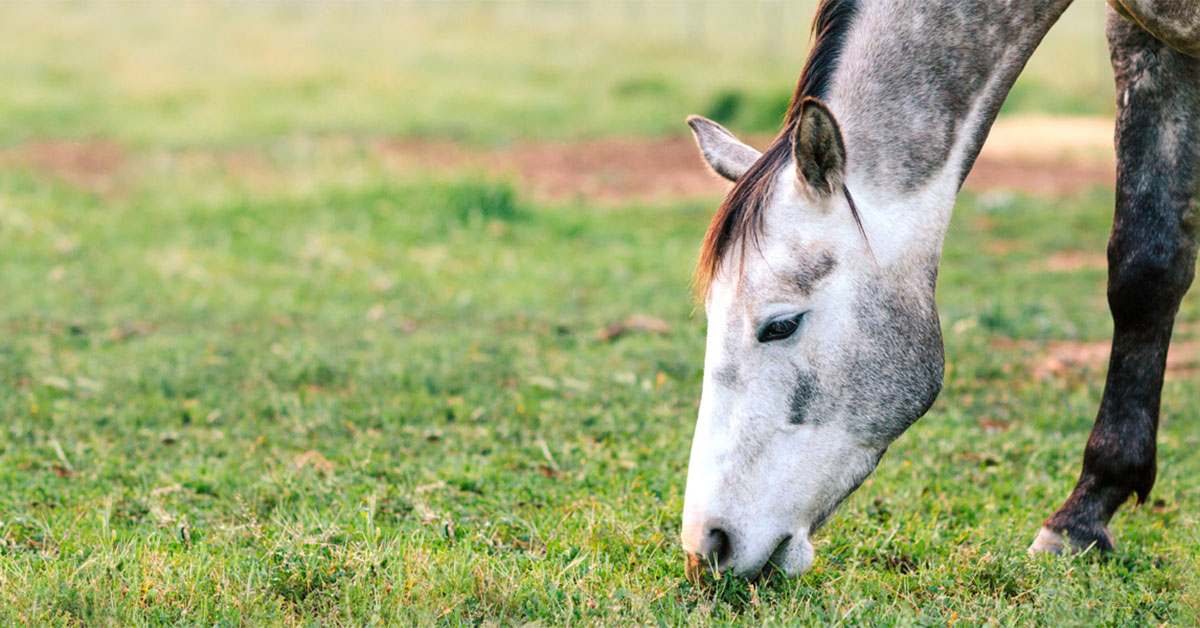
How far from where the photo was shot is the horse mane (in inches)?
98.3

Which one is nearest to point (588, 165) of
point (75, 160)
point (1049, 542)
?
point (75, 160)

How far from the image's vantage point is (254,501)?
10.9ft

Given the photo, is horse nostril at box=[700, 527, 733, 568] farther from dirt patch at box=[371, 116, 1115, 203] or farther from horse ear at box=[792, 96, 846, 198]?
dirt patch at box=[371, 116, 1115, 203]

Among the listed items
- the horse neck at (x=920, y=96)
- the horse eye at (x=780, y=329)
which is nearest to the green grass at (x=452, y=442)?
the horse eye at (x=780, y=329)

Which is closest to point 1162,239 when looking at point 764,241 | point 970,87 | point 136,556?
point 970,87

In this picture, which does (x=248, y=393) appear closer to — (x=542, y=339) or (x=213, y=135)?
(x=542, y=339)

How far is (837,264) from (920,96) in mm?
493

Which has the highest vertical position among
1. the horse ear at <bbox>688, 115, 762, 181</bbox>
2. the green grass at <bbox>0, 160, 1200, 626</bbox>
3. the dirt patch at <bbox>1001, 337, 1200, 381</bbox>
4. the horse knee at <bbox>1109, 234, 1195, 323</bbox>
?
the horse ear at <bbox>688, 115, 762, 181</bbox>

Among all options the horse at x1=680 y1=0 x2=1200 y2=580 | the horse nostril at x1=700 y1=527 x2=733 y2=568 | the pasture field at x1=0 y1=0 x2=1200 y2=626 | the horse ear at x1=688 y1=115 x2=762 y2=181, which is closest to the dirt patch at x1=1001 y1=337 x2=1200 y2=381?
the pasture field at x1=0 y1=0 x2=1200 y2=626

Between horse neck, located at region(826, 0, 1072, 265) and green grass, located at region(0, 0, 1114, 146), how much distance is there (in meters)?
9.73

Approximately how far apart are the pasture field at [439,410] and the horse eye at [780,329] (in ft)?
1.95

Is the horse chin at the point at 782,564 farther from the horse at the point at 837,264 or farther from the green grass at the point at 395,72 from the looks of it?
the green grass at the point at 395,72

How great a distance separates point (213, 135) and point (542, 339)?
7640mm

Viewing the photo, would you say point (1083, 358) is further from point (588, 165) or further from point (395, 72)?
point (395, 72)
